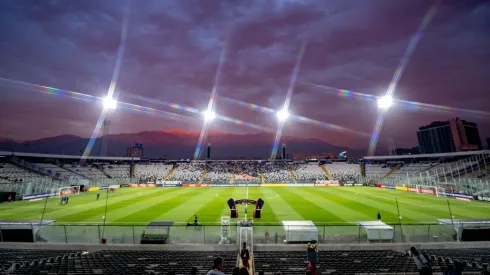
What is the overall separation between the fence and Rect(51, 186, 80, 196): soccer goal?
42.9 metres

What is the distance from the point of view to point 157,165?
335ft

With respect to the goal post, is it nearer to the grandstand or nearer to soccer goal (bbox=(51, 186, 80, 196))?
the grandstand

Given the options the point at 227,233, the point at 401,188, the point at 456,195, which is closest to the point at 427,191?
the point at 456,195

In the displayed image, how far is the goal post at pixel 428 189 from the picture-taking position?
1894 inches

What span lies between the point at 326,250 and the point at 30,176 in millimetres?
71282

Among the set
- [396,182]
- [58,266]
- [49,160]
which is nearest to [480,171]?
[396,182]

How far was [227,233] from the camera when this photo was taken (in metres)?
16.5

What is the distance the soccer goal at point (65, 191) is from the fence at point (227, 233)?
42.9 metres

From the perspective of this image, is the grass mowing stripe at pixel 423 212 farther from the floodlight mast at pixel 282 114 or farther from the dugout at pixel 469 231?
the floodlight mast at pixel 282 114

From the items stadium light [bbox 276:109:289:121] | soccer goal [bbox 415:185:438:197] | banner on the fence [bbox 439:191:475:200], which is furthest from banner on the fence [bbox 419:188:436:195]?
stadium light [bbox 276:109:289:121]

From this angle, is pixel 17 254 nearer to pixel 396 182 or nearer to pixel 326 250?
pixel 326 250

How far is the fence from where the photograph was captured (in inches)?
639

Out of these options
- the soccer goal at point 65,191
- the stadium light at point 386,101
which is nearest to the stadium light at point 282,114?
the stadium light at point 386,101

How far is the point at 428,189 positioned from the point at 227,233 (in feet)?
168
